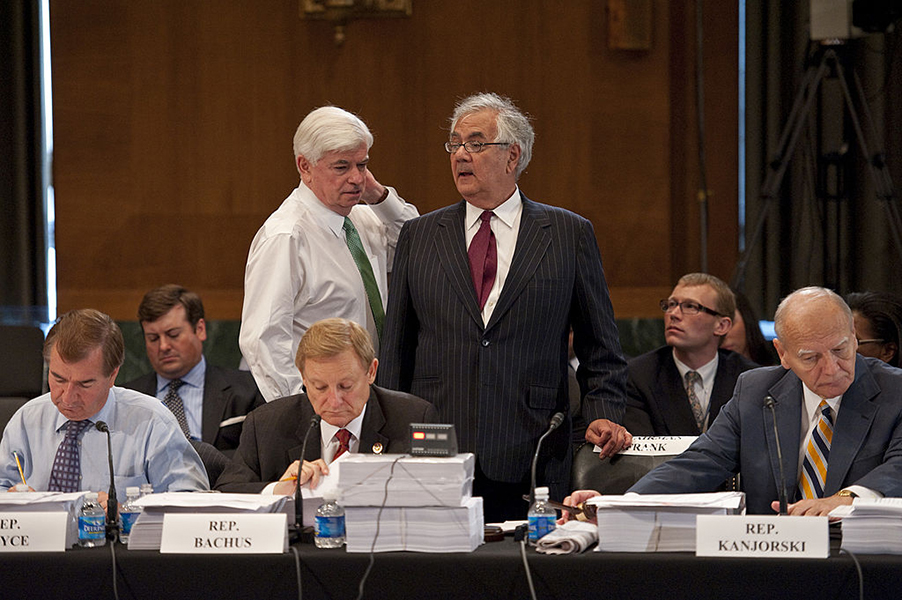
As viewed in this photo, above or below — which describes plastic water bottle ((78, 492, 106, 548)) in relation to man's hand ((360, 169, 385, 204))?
below

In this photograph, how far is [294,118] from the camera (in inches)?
224

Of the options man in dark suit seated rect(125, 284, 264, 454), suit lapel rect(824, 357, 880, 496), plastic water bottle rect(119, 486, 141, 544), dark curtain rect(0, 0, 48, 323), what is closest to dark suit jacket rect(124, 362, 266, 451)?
man in dark suit seated rect(125, 284, 264, 454)

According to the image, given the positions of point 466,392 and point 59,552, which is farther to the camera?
point 466,392

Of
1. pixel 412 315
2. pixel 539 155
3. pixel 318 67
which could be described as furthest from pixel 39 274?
pixel 412 315

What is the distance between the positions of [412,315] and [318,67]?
270 centimetres

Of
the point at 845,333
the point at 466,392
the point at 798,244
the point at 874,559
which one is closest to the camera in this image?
the point at 874,559

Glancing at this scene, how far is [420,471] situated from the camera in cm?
231

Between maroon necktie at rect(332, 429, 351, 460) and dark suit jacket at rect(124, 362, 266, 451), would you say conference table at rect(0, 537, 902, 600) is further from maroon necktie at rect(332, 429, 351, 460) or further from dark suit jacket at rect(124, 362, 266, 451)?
dark suit jacket at rect(124, 362, 266, 451)

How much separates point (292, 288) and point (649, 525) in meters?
1.54

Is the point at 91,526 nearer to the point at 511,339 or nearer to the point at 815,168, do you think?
the point at 511,339

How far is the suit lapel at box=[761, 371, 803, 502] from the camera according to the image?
2.81 metres

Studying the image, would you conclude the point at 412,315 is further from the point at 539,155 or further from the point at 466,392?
the point at 539,155

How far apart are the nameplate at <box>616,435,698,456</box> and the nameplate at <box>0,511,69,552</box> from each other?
4.68 feet

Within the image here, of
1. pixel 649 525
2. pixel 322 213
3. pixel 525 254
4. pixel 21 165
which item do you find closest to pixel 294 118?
pixel 21 165
